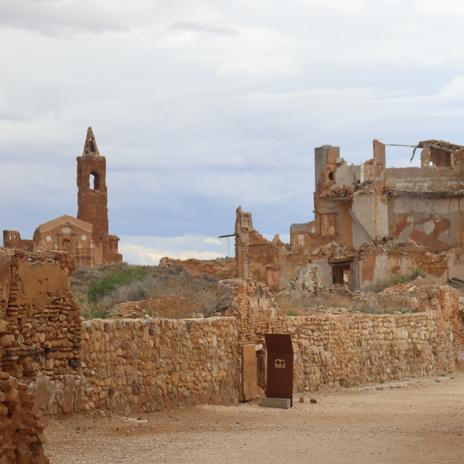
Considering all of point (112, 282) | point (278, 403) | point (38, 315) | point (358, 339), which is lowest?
point (278, 403)

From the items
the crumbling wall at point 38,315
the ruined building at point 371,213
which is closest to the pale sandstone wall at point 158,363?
the crumbling wall at point 38,315

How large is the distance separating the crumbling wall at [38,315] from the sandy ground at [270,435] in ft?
2.78

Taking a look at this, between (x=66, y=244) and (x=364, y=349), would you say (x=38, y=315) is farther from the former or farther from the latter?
(x=66, y=244)

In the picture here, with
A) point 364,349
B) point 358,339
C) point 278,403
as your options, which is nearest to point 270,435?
point 278,403

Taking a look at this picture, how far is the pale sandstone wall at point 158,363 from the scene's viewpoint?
1617cm

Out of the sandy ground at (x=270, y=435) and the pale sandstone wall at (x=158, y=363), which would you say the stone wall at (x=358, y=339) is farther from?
the sandy ground at (x=270, y=435)

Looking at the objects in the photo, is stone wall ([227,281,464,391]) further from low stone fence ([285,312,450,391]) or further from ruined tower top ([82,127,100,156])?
ruined tower top ([82,127,100,156])

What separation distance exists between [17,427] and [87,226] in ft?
230

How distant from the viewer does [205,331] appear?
19.3 metres

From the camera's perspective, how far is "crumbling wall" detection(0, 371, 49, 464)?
8.11 meters

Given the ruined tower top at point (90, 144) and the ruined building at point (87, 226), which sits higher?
the ruined tower top at point (90, 144)

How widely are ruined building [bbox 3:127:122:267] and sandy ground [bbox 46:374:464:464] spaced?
5544 cm

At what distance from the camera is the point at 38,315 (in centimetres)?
1519

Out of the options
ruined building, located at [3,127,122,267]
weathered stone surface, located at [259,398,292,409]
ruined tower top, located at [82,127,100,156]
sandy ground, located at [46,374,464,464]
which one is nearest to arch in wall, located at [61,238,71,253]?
ruined building, located at [3,127,122,267]
